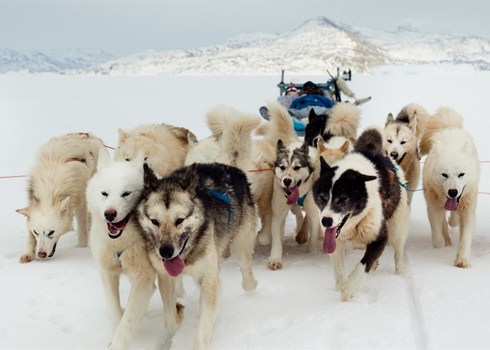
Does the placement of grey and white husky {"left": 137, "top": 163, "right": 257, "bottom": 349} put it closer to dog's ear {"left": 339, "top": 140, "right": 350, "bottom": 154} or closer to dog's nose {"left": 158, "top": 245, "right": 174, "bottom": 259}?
dog's nose {"left": 158, "top": 245, "right": 174, "bottom": 259}

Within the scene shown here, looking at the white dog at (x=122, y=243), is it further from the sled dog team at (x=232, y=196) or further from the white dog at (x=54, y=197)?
the white dog at (x=54, y=197)

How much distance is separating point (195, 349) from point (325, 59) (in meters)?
79.9

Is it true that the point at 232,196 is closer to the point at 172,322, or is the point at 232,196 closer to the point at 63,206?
the point at 172,322

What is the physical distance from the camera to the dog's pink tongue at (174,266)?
2578 mm

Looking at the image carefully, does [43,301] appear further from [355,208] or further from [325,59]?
[325,59]

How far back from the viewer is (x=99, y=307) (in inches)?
130

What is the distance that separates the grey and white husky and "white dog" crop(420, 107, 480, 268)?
1689 mm

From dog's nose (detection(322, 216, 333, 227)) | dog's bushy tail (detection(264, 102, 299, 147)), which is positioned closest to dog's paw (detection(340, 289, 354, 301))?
dog's nose (detection(322, 216, 333, 227))

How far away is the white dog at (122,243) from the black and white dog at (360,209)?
0.98m

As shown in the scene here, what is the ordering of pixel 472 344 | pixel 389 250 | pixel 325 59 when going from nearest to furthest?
pixel 472 344 < pixel 389 250 < pixel 325 59

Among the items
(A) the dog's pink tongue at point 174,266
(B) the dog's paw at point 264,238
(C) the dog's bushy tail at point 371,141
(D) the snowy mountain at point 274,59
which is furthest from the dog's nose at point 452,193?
(D) the snowy mountain at point 274,59

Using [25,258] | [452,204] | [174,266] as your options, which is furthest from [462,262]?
[25,258]

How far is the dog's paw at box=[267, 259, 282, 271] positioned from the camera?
13.1 feet

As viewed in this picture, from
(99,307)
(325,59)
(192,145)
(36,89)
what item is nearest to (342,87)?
(192,145)
